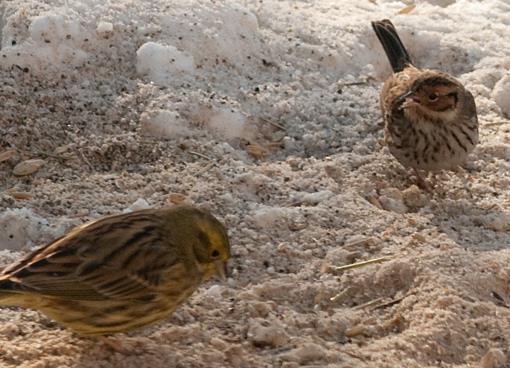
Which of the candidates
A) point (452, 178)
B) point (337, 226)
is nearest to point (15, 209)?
point (337, 226)

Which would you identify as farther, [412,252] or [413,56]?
[413,56]

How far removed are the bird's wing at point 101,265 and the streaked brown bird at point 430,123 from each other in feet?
7.62

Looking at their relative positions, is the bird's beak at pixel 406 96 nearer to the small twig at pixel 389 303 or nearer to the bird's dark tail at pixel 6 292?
the small twig at pixel 389 303

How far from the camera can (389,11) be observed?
8477 millimetres

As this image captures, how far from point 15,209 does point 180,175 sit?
98cm

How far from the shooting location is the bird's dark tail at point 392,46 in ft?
24.2

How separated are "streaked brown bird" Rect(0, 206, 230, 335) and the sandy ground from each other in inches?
7.8

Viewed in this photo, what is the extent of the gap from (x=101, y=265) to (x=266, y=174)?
1.89 m

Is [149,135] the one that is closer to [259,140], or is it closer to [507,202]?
[259,140]

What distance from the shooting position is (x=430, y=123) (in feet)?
22.2

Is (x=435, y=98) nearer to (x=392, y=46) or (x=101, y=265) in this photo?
(x=392, y=46)

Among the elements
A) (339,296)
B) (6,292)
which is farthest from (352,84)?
(6,292)

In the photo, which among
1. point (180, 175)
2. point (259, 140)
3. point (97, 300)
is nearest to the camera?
point (97, 300)

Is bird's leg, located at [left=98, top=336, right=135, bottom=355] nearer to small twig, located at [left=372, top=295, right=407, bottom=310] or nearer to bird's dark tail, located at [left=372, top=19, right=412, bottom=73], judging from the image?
small twig, located at [left=372, top=295, right=407, bottom=310]
